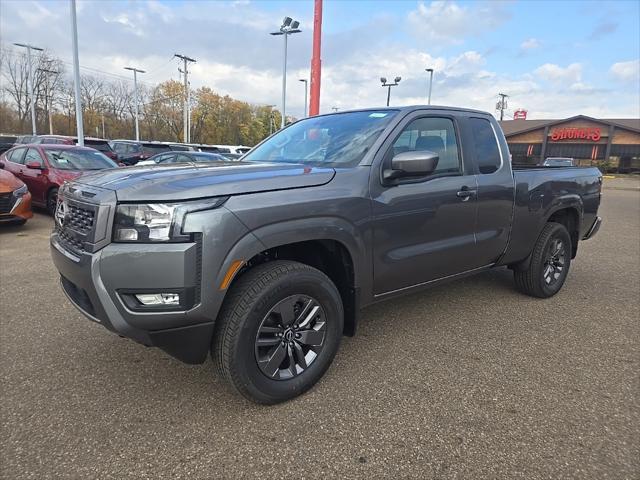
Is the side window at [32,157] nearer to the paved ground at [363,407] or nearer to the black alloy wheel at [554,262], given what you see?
the paved ground at [363,407]

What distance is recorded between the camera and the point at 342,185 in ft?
8.98

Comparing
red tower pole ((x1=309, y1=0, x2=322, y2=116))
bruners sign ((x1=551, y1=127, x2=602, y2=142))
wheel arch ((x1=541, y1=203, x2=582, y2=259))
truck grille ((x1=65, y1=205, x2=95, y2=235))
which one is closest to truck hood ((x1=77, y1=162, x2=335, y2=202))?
truck grille ((x1=65, y1=205, x2=95, y2=235))

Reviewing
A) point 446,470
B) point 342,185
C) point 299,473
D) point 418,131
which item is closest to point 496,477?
point 446,470

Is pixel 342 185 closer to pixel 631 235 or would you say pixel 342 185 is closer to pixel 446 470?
pixel 446 470

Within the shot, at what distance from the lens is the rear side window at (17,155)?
31.6ft

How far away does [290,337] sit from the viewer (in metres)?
2.64

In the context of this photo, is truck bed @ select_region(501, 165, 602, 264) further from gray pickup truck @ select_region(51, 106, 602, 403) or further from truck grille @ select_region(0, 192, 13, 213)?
truck grille @ select_region(0, 192, 13, 213)

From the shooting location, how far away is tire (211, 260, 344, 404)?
2.37 meters

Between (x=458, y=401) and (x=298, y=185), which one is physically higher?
(x=298, y=185)

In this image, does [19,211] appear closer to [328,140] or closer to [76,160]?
[76,160]

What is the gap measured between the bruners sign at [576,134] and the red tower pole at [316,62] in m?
40.2

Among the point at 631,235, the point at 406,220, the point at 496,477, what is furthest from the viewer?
the point at 631,235

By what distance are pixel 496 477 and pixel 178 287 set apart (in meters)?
1.78

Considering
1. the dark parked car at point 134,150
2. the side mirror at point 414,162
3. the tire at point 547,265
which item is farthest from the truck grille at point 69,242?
the dark parked car at point 134,150
